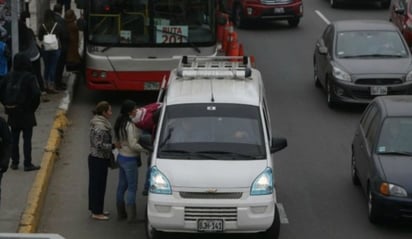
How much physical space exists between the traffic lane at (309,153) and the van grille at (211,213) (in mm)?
1396

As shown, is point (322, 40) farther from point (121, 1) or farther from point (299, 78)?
point (121, 1)

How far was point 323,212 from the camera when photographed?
14242 millimetres

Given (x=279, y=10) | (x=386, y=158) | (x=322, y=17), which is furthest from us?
(x=322, y=17)

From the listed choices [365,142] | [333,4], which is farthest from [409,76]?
[333,4]

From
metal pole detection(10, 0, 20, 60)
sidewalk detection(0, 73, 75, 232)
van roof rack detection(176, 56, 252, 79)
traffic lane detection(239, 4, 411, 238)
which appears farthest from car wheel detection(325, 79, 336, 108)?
metal pole detection(10, 0, 20, 60)

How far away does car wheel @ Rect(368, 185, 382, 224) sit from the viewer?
13.1 meters

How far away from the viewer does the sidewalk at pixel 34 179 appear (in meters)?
13.2

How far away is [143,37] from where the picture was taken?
20.4 meters

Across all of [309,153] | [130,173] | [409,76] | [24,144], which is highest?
[130,173]

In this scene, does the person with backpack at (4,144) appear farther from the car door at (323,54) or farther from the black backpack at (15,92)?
the car door at (323,54)

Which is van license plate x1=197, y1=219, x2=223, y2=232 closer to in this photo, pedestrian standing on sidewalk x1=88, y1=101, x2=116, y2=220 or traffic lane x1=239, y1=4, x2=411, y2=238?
traffic lane x1=239, y1=4, x2=411, y2=238

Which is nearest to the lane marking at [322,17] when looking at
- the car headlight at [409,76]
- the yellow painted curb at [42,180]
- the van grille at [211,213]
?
the car headlight at [409,76]

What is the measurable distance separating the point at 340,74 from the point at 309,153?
3.21 m

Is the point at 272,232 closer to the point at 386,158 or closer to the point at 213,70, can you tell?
the point at 386,158
